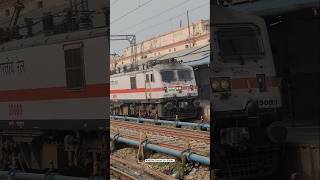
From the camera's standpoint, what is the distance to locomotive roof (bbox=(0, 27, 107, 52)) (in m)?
3.99

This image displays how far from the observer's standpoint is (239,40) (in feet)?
7.77

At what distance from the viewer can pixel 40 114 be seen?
5.08 metres

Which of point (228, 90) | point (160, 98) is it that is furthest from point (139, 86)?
point (228, 90)

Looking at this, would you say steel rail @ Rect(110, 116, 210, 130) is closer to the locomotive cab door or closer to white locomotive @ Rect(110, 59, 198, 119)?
white locomotive @ Rect(110, 59, 198, 119)

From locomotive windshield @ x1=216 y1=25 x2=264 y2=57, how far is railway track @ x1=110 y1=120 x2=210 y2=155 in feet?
1.55

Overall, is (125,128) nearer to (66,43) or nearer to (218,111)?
(218,111)

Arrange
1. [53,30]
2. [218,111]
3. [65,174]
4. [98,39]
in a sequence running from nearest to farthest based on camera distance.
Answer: [218,111], [98,39], [53,30], [65,174]

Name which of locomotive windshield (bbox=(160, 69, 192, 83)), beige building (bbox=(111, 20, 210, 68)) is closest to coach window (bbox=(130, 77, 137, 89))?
beige building (bbox=(111, 20, 210, 68))

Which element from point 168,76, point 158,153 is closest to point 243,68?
point 168,76

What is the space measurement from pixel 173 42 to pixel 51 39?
2.92 metres

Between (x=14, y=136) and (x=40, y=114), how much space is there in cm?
117

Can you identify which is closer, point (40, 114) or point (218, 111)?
point (218, 111)

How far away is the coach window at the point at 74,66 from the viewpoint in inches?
179

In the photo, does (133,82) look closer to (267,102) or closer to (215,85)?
(215,85)
